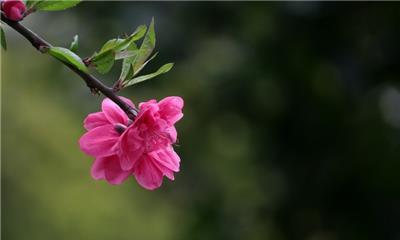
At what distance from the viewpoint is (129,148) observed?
99cm

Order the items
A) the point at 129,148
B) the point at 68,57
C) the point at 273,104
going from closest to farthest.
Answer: the point at 68,57, the point at 129,148, the point at 273,104

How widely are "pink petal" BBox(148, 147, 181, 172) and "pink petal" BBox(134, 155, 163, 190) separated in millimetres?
11

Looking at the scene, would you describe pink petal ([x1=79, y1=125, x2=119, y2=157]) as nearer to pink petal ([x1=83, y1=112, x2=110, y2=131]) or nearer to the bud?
pink petal ([x1=83, y1=112, x2=110, y2=131])

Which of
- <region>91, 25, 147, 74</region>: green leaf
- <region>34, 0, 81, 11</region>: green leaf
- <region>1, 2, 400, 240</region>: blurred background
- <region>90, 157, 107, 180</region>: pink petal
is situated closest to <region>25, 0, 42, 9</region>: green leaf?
<region>34, 0, 81, 11</region>: green leaf

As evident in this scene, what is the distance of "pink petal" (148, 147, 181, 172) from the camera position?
103 cm

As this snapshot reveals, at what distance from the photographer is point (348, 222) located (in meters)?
2.75

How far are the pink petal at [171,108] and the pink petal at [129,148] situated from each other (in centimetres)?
7

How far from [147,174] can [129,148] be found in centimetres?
7

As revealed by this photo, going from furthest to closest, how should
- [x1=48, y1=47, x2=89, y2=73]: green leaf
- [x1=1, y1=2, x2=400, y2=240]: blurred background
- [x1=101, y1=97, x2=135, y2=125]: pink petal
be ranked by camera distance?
[x1=1, y1=2, x2=400, y2=240]: blurred background
[x1=101, y1=97, x2=135, y2=125]: pink petal
[x1=48, y1=47, x2=89, y2=73]: green leaf

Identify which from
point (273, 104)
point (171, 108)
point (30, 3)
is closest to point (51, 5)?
point (30, 3)

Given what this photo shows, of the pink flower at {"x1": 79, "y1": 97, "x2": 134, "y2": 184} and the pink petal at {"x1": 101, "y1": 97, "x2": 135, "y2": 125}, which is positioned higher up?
the pink petal at {"x1": 101, "y1": 97, "x2": 135, "y2": 125}

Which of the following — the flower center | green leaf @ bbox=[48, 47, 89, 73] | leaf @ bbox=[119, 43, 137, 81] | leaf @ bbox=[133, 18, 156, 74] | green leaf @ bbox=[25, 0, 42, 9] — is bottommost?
green leaf @ bbox=[48, 47, 89, 73]

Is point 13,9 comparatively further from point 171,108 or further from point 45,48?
point 171,108

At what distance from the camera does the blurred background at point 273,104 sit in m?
2.63
